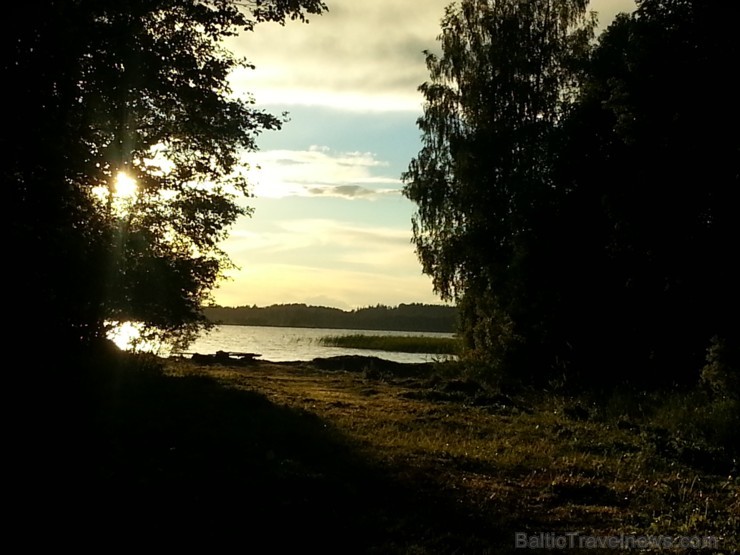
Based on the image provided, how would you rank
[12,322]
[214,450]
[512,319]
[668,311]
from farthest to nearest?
[512,319] → [668,311] → [12,322] → [214,450]

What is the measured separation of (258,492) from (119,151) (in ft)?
39.8

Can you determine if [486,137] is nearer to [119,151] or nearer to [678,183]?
[678,183]

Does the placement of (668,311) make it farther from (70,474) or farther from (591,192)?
(70,474)

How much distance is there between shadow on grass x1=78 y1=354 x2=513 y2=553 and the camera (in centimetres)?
637

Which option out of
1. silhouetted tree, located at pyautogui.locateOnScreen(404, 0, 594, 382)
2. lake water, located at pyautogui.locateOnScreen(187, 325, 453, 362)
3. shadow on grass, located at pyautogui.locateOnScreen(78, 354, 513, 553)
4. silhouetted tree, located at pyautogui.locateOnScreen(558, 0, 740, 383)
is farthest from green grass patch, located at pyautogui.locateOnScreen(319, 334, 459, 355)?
shadow on grass, located at pyautogui.locateOnScreen(78, 354, 513, 553)

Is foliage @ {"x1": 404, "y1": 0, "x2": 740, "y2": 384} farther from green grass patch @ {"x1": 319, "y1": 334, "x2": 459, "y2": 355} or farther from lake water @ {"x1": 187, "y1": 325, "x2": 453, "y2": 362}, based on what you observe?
green grass patch @ {"x1": 319, "y1": 334, "x2": 459, "y2": 355}

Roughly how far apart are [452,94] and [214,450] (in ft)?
90.9

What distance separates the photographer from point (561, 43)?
32188 mm

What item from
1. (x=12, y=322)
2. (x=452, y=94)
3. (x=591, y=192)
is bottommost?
(x=12, y=322)

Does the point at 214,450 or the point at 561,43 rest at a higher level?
the point at 561,43

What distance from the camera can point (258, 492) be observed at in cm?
752

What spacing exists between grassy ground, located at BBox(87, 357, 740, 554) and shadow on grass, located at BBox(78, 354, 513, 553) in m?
0.02


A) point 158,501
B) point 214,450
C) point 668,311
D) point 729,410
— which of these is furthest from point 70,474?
point 668,311

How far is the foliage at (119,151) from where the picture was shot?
11.3m
